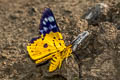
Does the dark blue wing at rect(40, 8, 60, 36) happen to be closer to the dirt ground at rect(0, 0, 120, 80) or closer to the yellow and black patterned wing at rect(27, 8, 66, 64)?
the yellow and black patterned wing at rect(27, 8, 66, 64)

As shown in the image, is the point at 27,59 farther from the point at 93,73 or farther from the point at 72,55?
the point at 93,73

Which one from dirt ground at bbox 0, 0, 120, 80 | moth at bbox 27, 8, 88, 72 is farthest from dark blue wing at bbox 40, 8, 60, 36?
dirt ground at bbox 0, 0, 120, 80

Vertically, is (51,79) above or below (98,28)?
below

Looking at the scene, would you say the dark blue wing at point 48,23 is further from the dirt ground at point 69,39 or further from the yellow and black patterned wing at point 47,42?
the dirt ground at point 69,39

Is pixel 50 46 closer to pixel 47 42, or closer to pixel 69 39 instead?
pixel 47 42

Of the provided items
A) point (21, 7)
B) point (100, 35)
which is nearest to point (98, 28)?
point (100, 35)

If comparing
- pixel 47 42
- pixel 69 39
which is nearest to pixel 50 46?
pixel 47 42

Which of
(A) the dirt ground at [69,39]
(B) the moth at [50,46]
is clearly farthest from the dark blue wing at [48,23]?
(A) the dirt ground at [69,39]
